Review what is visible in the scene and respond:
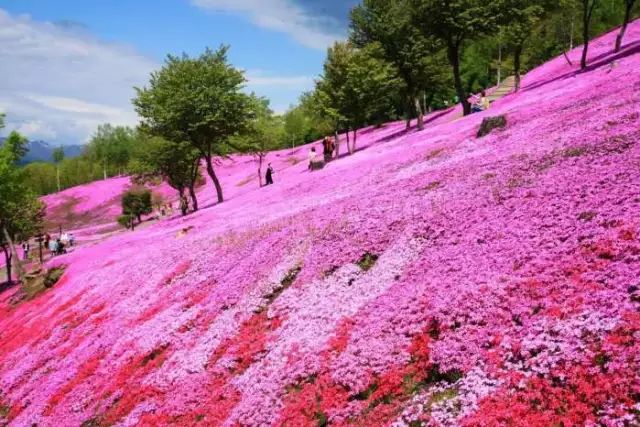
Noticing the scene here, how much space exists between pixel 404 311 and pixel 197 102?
128 ft

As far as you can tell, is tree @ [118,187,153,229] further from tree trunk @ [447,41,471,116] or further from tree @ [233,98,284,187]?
tree trunk @ [447,41,471,116]

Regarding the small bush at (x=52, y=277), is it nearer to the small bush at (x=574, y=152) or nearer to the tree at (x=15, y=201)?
the tree at (x=15, y=201)

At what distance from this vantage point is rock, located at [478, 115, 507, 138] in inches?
1105

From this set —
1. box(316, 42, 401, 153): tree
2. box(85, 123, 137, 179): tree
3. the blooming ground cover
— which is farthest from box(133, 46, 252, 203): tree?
box(85, 123, 137, 179): tree

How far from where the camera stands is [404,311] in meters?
12.3

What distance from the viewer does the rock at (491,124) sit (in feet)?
92.1

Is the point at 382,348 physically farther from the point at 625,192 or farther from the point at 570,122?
the point at 570,122

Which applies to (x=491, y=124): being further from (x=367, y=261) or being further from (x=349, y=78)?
(x=349, y=78)

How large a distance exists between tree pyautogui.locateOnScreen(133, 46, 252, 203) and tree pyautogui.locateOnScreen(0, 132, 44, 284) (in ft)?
38.1

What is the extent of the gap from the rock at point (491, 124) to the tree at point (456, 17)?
2312cm

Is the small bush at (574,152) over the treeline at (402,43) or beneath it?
beneath

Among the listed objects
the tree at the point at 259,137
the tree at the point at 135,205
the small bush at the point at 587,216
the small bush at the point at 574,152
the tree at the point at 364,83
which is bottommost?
the tree at the point at 135,205

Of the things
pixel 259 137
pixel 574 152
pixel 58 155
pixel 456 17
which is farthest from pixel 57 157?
pixel 574 152

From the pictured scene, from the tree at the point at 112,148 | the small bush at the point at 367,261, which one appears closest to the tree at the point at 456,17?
the small bush at the point at 367,261
